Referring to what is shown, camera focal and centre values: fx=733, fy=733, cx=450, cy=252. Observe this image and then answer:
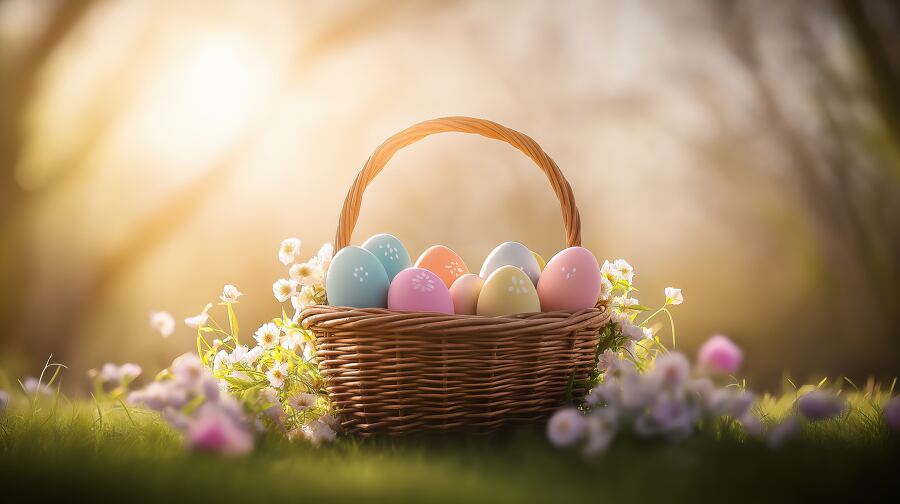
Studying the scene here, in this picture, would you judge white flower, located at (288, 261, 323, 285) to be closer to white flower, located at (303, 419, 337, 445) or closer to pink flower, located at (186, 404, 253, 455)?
white flower, located at (303, 419, 337, 445)

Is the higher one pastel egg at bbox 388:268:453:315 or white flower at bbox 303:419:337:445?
pastel egg at bbox 388:268:453:315

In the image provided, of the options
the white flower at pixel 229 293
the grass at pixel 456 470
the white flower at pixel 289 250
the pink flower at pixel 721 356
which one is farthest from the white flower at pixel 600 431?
the white flower at pixel 229 293

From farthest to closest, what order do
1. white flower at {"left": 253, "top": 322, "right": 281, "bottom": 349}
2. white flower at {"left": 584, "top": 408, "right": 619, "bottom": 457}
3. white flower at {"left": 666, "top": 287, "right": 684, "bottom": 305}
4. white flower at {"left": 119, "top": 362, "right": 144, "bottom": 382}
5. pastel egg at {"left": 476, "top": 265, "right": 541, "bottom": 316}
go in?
1. white flower at {"left": 666, "top": 287, "right": 684, "bottom": 305}
2. white flower at {"left": 253, "top": 322, "right": 281, "bottom": 349}
3. pastel egg at {"left": 476, "top": 265, "right": 541, "bottom": 316}
4. white flower at {"left": 119, "top": 362, "right": 144, "bottom": 382}
5. white flower at {"left": 584, "top": 408, "right": 619, "bottom": 457}

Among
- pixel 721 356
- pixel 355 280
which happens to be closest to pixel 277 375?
pixel 355 280

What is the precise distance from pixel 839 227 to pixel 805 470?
99.9 inches

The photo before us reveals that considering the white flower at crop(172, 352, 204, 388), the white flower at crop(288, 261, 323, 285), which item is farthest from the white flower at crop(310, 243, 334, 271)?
the white flower at crop(172, 352, 204, 388)

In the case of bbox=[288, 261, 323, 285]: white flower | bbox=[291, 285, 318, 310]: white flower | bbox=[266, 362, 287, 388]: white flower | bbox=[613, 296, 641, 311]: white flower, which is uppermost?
bbox=[288, 261, 323, 285]: white flower

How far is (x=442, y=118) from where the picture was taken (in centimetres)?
185

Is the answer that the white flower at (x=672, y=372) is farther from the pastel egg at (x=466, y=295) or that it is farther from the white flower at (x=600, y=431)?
the pastel egg at (x=466, y=295)

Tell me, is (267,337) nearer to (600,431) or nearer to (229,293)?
(229,293)

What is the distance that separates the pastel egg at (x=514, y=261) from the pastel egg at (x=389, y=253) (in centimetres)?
21

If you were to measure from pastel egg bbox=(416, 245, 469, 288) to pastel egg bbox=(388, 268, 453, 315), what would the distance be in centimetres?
28

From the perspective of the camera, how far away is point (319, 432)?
1.68 meters

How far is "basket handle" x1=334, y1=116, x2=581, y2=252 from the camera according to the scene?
1.83 meters
